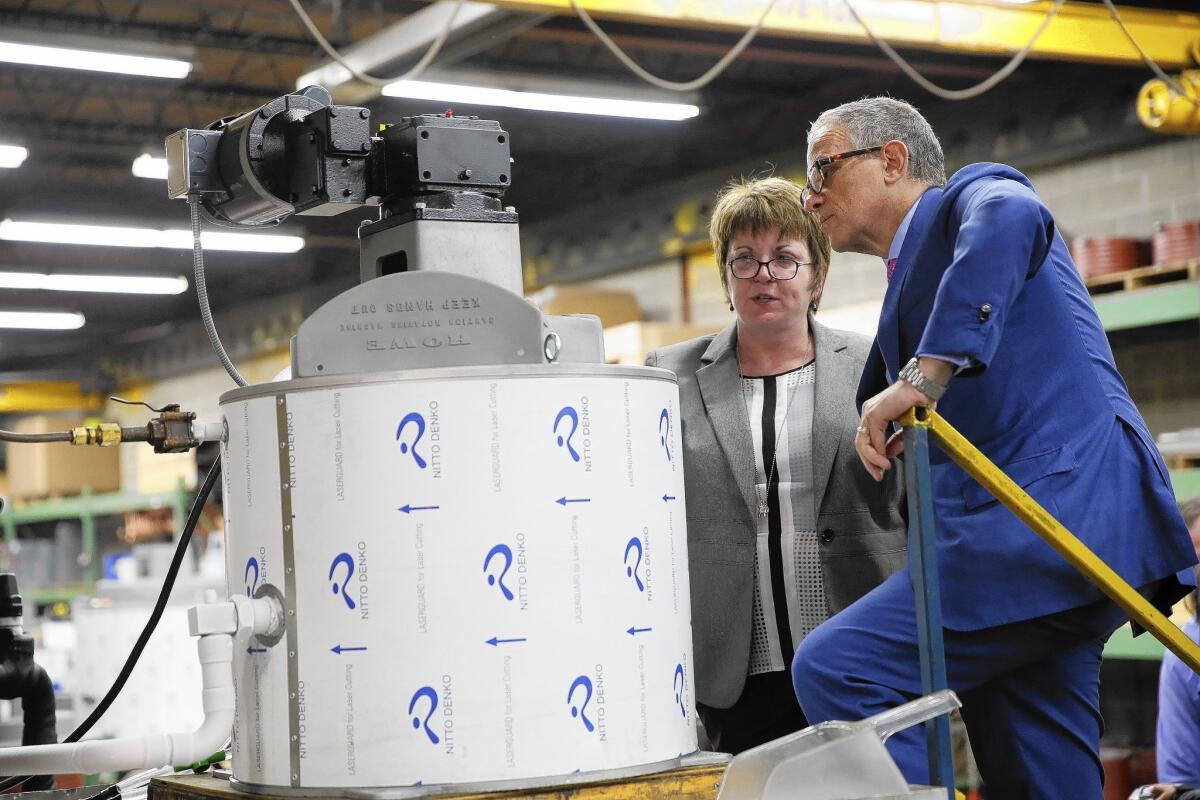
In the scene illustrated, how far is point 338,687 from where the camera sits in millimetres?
2244

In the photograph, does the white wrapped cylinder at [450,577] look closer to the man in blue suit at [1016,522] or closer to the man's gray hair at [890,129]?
the man in blue suit at [1016,522]

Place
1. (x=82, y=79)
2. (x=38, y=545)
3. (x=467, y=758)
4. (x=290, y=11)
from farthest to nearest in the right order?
1. (x=38, y=545)
2. (x=82, y=79)
3. (x=290, y=11)
4. (x=467, y=758)

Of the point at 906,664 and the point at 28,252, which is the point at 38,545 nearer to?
the point at 28,252

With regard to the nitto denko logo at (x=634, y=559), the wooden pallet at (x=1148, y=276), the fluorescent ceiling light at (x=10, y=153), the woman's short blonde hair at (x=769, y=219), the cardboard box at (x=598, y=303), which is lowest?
the nitto denko logo at (x=634, y=559)

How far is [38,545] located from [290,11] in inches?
334

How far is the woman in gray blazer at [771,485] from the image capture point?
324 centimetres

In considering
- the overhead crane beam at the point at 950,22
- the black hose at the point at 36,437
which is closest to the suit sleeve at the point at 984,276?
the black hose at the point at 36,437

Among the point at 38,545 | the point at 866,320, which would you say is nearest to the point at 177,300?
the point at 38,545

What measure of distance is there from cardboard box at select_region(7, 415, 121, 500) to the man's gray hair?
14.2 meters

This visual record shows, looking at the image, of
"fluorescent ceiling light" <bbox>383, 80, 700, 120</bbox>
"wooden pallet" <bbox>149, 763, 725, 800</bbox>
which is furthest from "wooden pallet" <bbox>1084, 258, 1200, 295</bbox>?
"wooden pallet" <bbox>149, 763, 725, 800</bbox>

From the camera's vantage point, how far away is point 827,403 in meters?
3.30

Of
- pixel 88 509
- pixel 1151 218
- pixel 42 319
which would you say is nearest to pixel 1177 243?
pixel 1151 218

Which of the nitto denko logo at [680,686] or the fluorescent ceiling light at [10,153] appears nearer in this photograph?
the nitto denko logo at [680,686]

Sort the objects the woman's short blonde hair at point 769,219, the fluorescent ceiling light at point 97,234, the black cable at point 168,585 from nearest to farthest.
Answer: the black cable at point 168,585
the woman's short blonde hair at point 769,219
the fluorescent ceiling light at point 97,234
